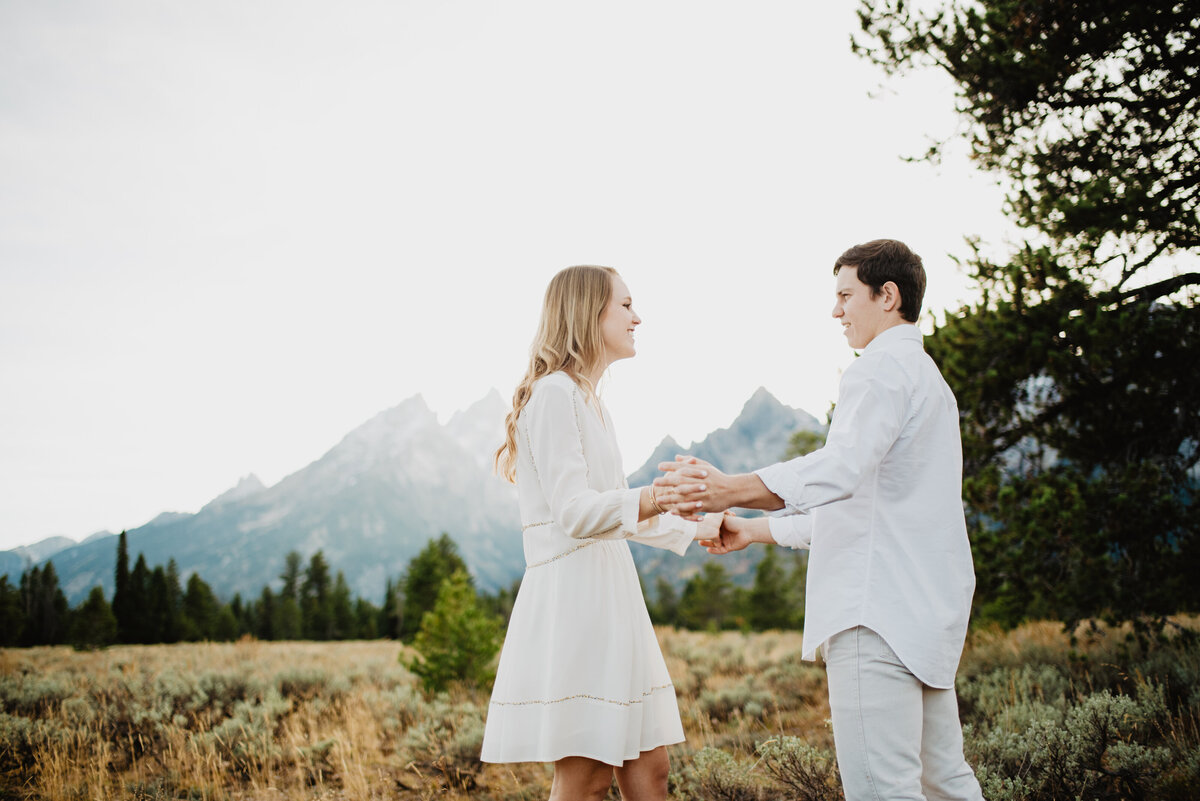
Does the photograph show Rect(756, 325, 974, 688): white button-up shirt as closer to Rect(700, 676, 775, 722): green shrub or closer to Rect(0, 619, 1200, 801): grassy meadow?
Rect(0, 619, 1200, 801): grassy meadow

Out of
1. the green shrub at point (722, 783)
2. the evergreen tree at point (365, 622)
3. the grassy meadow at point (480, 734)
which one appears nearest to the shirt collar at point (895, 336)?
the grassy meadow at point (480, 734)

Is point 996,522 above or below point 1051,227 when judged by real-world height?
below

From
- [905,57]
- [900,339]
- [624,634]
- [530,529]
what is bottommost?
[624,634]

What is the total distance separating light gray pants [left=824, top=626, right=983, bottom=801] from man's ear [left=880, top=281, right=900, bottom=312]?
110 cm

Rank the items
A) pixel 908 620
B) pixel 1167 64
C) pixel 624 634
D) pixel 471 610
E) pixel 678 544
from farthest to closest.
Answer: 1. pixel 471 610
2. pixel 1167 64
3. pixel 678 544
4. pixel 624 634
5. pixel 908 620

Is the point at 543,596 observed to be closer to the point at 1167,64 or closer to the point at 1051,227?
the point at 1051,227

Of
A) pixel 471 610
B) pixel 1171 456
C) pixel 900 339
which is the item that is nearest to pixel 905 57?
pixel 1171 456

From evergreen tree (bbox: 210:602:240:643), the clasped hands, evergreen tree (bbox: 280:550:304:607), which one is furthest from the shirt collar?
evergreen tree (bbox: 280:550:304:607)

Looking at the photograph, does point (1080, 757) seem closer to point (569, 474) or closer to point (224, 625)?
point (569, 474)

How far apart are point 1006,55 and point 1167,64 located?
1338 mm

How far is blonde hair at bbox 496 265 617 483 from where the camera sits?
2.66m

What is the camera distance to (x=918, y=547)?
2039 millimetres

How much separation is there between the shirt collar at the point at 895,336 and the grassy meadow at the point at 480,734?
2696 millimetres

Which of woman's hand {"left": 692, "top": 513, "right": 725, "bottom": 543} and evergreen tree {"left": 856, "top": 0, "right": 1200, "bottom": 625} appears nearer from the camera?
woman's hand {"left": 692, "top": 513, "right": 725, "bottom": 543}
